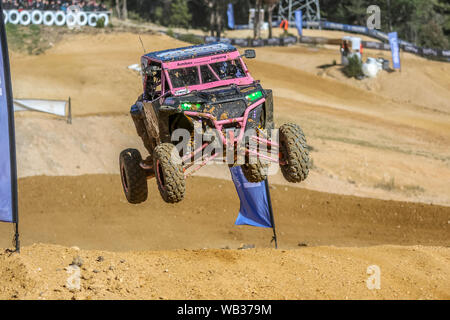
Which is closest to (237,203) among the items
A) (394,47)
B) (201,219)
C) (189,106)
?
(201,219)

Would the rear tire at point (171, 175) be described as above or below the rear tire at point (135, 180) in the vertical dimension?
above

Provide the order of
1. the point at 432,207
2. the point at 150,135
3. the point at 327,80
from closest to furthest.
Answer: the point at 150,135
the point at 432,207
the point at 327,80

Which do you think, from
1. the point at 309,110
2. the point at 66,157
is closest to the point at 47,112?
the point at 66,157

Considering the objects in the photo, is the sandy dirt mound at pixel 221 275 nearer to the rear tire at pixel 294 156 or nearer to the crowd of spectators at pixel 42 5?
the rear tire at pixel 294 156

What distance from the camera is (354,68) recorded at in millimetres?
40188

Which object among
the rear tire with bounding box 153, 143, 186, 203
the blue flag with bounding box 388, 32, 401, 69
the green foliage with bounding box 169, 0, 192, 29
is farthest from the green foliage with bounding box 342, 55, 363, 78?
the rear tire with bounding box 153, 143, 186, 203

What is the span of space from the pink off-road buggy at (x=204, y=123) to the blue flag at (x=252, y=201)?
10.5 feet

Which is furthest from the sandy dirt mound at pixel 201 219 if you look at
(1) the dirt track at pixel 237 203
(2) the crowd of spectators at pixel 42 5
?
(2) the crowd of spectators at pixel 42 5

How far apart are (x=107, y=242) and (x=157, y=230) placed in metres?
1.47

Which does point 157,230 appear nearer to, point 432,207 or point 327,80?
point 432,207

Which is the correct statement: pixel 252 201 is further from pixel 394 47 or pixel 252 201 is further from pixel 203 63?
pixel 394 47

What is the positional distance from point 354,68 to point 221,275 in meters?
31.4

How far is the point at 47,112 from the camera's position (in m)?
22.8

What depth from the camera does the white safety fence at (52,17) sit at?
4944 cm
